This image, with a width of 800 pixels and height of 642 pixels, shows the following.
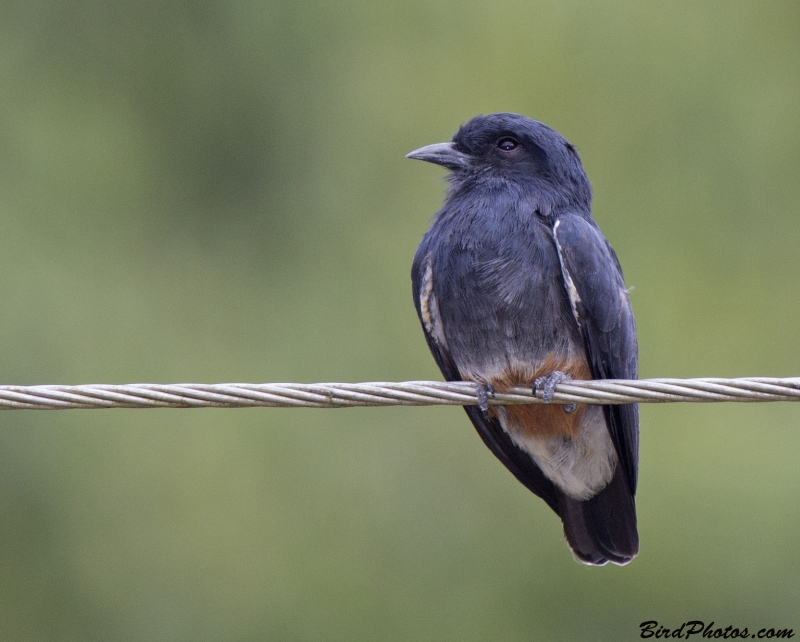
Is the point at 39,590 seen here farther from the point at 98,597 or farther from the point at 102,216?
the point at 102,216

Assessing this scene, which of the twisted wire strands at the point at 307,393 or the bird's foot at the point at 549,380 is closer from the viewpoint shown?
the twisted wire strands at the point at 307,393

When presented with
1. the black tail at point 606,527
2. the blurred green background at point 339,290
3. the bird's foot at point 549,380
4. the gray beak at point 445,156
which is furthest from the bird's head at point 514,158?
the blurred green background at point 339,290

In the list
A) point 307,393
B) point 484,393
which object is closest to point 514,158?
point 484,393

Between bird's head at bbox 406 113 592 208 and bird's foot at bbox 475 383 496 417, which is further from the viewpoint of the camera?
bird's head at bbox 406 113 592 208

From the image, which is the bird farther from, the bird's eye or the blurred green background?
the blurred green background

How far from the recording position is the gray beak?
5.72 meters

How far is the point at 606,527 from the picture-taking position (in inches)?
216

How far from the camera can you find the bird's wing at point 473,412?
5.41 meters

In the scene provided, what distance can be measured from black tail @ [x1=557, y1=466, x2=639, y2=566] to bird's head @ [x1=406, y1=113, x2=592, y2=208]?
1344 mm

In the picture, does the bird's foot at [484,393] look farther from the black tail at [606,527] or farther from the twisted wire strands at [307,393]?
the black tail at [606,527]

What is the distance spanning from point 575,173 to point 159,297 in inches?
261

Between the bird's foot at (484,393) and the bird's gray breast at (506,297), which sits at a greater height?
the bird's gray breast at (506,297)

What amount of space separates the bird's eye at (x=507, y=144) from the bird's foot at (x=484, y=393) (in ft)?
4.16

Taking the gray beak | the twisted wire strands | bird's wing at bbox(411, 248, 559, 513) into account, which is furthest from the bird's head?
the twisted wire strands
